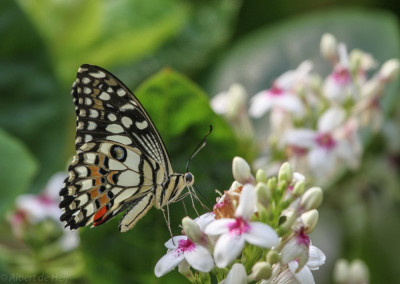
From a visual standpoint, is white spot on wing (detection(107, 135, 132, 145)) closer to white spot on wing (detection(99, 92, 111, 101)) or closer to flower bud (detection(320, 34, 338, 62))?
white spot on wing (detection(99, 92, 111, 101))

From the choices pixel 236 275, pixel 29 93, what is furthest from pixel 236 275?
pixel 29 93

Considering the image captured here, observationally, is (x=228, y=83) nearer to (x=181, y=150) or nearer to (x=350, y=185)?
(x=350, y=185)

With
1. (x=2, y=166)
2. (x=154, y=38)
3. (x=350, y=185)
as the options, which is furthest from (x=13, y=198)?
(x=350, y=185)

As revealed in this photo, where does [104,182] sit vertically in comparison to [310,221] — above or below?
above

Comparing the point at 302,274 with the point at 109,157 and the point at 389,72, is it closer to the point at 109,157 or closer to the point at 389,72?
the point at 109,157

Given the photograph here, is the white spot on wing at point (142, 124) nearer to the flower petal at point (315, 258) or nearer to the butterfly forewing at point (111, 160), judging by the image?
the butterfly forewing at point (111, 160)

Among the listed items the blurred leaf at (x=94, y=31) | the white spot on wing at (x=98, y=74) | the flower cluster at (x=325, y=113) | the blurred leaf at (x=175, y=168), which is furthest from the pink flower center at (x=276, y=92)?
the white spot on wing at (x=98, y=74)
